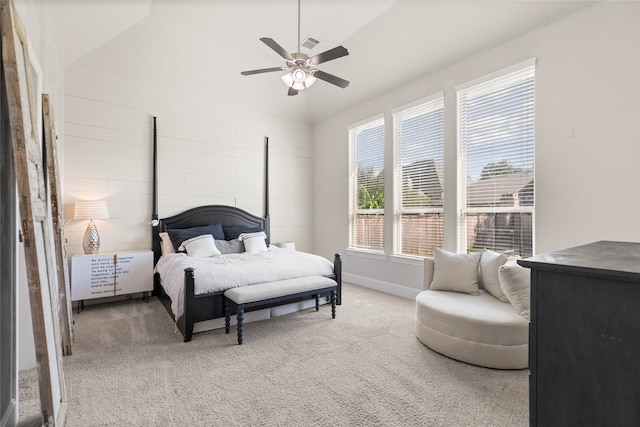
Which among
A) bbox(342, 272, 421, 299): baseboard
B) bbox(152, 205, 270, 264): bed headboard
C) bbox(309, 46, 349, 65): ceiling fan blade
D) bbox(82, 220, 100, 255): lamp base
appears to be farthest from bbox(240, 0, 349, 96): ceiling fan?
bbox(82, 220, 100, 255): lamp base

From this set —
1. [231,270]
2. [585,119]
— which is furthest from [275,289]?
[585,119]

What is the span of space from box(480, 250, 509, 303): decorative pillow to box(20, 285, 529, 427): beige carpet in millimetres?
695

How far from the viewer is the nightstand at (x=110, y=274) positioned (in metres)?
3.65

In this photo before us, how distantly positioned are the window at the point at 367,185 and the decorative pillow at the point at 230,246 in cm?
188

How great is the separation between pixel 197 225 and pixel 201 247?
80 centimetres

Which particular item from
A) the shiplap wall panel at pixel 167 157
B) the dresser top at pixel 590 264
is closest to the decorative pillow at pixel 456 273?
the dresser top at pixel 590 264

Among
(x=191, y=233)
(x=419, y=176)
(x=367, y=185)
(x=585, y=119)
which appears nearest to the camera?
(x=585, y=119)

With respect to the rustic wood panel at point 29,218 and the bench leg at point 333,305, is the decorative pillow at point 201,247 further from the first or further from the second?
Answer: the rustic wood panel at point 29,218

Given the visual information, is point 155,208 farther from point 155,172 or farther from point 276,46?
point 276,46

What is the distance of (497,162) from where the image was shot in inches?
137

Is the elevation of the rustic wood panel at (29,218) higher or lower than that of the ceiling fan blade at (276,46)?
lower

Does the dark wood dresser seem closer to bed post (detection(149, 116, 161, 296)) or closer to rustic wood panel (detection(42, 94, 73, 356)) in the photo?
rustic wood panel (detection(42, 94, 73, 356))

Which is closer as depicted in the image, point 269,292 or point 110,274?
point 269,292

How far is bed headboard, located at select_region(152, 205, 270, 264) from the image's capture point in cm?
453
